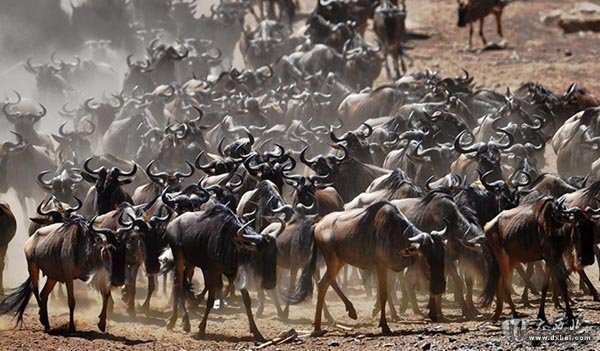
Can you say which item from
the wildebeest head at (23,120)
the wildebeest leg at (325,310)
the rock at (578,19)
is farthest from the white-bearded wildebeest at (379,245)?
the rock at (578,19)

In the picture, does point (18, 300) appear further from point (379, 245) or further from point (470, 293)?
point (470, 293)

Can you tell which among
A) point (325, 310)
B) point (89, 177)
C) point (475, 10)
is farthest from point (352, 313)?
point (475, 10)

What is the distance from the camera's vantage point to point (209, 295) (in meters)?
15.2

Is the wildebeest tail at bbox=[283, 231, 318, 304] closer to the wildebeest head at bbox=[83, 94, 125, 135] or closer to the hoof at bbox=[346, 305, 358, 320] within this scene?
the hoof at bbox=[346, 305, 358, 320]

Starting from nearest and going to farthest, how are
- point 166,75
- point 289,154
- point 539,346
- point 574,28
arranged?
point 539,346
point 289,154
point 166,75
point 574,28

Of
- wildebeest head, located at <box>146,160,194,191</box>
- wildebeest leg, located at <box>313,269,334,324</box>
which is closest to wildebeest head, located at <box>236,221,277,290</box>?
wildebeest leg, located at <box>313,269,334,324</box>

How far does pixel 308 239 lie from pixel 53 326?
3024 mm

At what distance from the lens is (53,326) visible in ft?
51.0

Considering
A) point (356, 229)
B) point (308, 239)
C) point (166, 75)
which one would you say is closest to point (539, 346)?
point (356, 229)

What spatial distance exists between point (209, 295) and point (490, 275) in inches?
121

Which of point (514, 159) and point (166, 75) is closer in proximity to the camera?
point (514, 159)

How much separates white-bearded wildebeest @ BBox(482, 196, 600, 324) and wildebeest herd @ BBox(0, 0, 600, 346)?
0.08ft

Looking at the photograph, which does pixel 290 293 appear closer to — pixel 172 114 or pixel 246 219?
pixel 246 219

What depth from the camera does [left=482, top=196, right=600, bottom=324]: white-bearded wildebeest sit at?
1419cm
